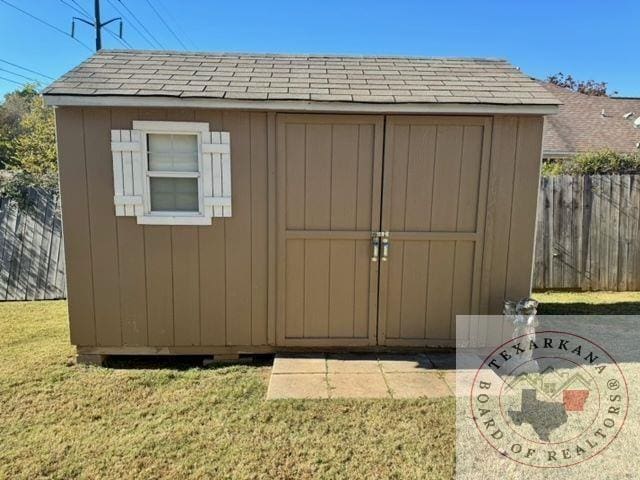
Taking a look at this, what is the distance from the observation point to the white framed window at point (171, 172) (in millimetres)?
3516

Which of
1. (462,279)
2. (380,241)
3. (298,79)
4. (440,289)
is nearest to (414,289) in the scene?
(440,289)

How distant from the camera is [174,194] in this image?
367 cm

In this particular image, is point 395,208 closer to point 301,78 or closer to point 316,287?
point 316,287

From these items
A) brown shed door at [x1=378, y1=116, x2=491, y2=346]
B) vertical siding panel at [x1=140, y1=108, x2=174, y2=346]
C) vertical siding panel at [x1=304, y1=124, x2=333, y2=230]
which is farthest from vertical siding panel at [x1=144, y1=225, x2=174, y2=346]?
brown shed door at [x1=378, y1=116, x2=491, y2=346]

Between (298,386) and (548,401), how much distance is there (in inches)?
75.6

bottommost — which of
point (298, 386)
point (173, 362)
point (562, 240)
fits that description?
point (173, 362)

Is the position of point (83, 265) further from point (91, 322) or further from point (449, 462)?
point (449, 462)

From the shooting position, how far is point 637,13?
11.5 meters

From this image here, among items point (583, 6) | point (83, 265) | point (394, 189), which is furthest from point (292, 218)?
point (583, 6)

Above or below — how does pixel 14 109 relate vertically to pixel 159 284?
above

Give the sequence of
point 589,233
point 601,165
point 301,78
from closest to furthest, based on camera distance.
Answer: point 301,78 < point 589,233 < point 601,165

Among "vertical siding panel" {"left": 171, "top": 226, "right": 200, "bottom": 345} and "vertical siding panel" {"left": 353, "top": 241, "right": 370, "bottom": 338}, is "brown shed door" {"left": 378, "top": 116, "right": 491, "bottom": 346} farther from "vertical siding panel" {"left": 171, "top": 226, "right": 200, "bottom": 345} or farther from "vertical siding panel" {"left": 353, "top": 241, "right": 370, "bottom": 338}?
"vertical siding panel" {"left": 171, "top": 226, "right": 200, "bottom": 345}

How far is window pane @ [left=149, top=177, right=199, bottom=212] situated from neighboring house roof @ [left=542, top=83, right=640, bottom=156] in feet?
30.3

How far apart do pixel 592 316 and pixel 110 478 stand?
5.49m
